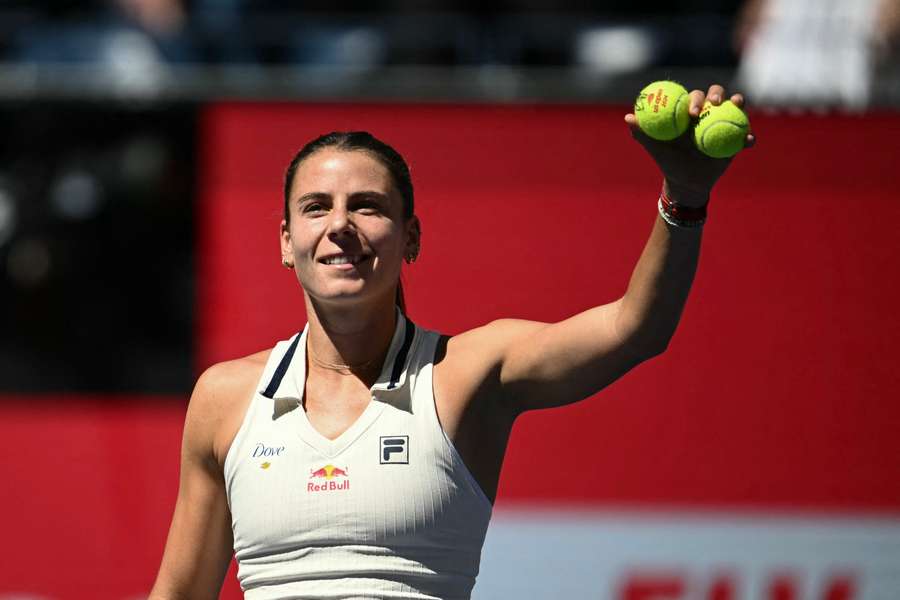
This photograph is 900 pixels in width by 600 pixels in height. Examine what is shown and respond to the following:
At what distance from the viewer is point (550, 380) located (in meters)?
2.45

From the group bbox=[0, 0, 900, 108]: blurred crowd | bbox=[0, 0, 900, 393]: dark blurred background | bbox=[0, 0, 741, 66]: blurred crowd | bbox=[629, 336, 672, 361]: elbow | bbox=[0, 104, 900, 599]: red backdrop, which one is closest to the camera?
bbox=[629, 336, 672, 361]: elbow

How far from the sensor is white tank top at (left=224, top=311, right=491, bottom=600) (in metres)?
2.45

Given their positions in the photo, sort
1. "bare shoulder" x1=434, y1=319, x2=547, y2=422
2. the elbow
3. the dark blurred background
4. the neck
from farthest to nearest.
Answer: the dark blurred background, the neck, "bare shoulder" x1=434, y1=319, x2=547, y2=422, the elbow

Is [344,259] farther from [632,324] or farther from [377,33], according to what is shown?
[377,33]

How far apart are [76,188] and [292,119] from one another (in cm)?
102

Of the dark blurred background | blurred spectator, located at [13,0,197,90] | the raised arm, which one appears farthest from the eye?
blurred spectator, located at [13,0,197,90]

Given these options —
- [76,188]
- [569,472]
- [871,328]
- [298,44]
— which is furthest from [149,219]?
[871,328]

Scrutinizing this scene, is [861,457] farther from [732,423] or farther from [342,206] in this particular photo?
[342,206]

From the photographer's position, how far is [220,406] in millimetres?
2676

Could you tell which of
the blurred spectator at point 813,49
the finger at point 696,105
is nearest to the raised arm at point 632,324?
the finger at point 696,105

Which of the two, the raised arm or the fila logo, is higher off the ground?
the raised arm

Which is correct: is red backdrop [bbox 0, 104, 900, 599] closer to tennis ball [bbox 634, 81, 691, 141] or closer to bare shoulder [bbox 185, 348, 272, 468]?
bare shoulder [bbox 185, 348, 272, 468]

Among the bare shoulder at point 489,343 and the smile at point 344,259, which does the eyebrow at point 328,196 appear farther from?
the bare shoulder at point 489,343

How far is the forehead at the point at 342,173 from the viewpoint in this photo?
2592 mm
